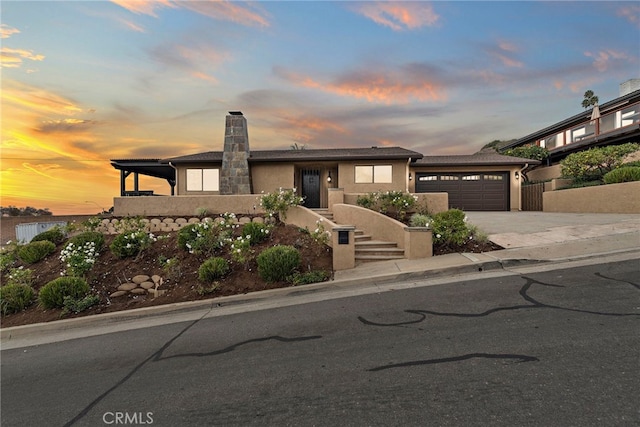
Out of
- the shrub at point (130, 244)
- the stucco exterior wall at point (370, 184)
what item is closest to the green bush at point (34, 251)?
the shrub at point (130, 244)

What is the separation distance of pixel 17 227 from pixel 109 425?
18.8 m

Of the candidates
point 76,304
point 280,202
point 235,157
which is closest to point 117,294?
point 76,304

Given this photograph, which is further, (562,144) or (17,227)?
(562,144)

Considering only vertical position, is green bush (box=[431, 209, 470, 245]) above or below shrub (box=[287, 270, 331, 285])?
above

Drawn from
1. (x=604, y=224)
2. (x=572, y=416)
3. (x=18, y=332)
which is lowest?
(x=18, y=332)

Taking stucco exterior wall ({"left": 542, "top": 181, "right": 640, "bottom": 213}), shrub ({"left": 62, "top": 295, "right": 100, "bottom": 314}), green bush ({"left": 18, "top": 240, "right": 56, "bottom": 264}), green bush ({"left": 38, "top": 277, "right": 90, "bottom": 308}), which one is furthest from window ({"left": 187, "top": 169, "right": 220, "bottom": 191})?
stucco exterior wall ({"left": 542, "top": 181, "right": 640, "bottom": 213})

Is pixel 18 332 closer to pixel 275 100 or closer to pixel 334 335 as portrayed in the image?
pixel 334 335

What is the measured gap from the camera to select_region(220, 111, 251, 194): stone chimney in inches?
700

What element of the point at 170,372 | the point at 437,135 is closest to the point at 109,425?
the point at 170,372

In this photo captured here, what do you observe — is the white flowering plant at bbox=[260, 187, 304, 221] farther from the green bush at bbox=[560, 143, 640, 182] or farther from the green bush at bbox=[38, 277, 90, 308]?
the green bush at bbox=[560, 143, 640, 182]

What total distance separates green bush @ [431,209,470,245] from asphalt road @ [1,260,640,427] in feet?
10.0

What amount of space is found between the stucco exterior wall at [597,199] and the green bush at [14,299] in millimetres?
22410

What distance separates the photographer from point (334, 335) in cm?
428

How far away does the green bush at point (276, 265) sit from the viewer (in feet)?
23.9
